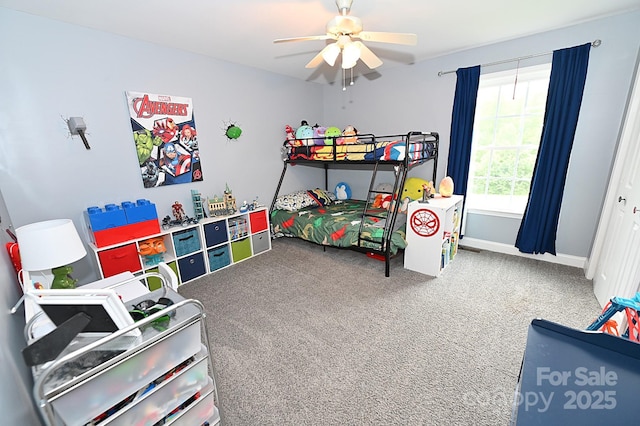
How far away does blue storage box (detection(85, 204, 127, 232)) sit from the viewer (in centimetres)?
231

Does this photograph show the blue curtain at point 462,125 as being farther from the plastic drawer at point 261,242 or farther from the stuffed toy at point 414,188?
the plastic drawer at point 261,242

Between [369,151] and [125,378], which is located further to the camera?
[369,151]

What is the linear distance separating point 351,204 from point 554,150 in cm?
251

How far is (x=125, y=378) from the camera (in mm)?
941

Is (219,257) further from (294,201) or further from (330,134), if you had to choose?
(330,134)

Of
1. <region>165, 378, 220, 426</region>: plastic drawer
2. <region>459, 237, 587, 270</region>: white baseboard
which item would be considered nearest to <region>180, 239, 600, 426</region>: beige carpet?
<region>459, 237, 587, 270</region>: white baseboard

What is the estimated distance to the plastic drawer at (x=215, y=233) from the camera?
3.07m

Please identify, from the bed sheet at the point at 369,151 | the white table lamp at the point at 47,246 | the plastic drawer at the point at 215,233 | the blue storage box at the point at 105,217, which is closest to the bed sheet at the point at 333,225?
the bed sheet at the point at 369,151

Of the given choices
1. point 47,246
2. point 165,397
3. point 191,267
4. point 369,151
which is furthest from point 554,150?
point 47,246

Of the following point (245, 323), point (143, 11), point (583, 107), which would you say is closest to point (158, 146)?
point (143, 11)

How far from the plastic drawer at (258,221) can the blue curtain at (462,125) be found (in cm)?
258

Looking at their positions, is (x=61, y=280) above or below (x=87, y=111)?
below

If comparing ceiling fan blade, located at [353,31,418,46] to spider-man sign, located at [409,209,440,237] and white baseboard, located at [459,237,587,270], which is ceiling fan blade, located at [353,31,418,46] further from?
white baseboard, located at [459,237,587,270]

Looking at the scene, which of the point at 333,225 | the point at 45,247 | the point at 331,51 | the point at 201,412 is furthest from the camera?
the point at 333,225
